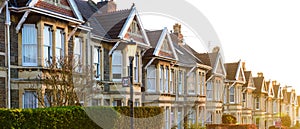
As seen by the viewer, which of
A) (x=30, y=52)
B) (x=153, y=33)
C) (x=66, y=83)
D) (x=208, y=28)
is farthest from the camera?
(x=153, y=33)

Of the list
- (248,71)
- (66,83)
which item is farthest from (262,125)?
(66,83)

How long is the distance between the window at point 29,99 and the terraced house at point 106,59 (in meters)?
0.04

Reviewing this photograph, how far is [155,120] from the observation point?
20.9 m

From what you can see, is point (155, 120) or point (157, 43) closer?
point (155, 120)

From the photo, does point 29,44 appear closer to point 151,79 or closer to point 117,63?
point 117,63

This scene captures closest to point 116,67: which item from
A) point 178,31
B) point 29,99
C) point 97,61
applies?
point 97,61

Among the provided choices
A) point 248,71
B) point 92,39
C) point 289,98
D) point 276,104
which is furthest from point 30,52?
→ point 289,98

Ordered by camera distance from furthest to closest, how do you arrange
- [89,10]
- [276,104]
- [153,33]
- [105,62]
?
1. [276,104]
2. [153,33]
3. [89,10]
4. [105,62]

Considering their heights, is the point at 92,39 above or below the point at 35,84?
above

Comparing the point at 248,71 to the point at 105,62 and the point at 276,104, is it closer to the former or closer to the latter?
the point at 276,104

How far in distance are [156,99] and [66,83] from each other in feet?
38.8

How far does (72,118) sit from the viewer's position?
1404cm

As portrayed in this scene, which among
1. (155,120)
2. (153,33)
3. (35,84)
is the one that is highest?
(153,33)

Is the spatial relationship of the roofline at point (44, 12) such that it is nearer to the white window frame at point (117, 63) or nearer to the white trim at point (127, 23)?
the white trim at point (127, 23)
